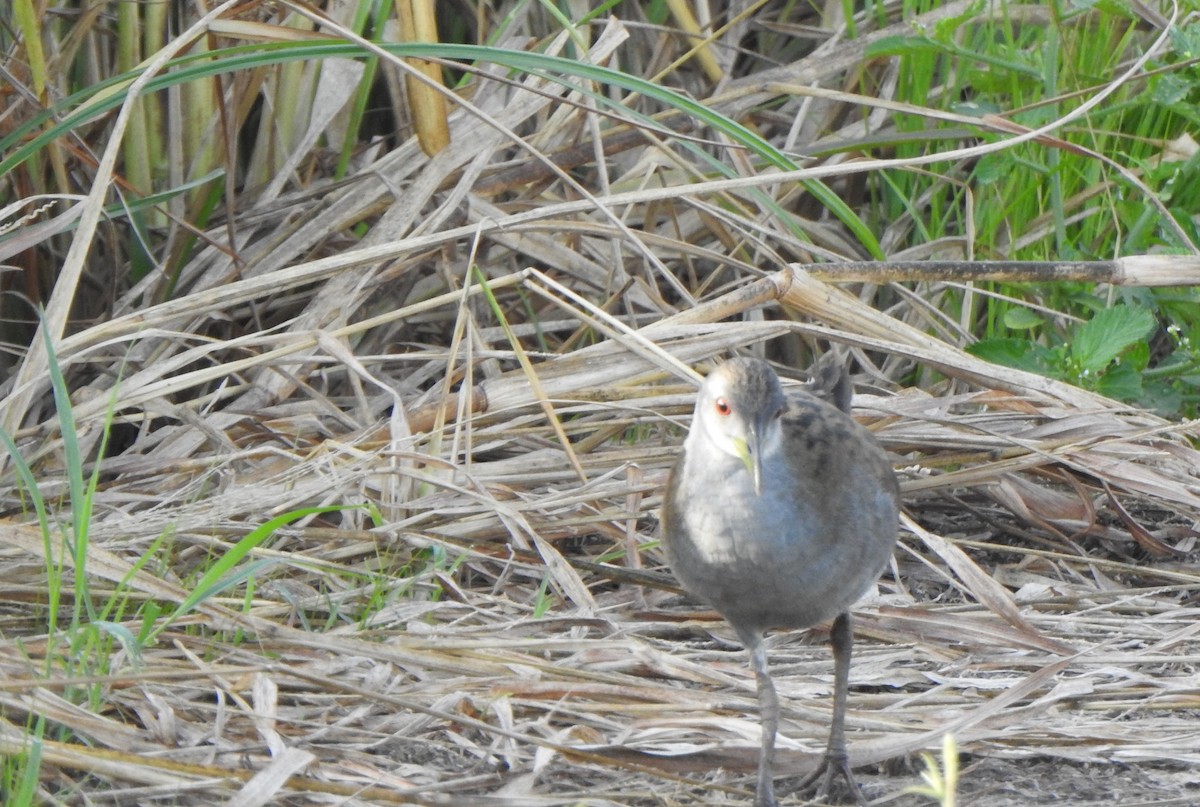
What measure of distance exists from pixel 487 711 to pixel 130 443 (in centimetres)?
167

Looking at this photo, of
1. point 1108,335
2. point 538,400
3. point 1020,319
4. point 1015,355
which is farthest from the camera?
point 1020,319

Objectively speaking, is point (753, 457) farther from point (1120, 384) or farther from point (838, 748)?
point (1120, 384)

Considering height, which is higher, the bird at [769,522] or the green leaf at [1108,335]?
the bird at [769,522]

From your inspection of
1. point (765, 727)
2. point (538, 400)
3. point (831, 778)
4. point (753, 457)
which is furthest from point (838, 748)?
point (538, 400)

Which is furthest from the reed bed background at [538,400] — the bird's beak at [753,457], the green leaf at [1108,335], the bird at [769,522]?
the bird's beak at [753,457]

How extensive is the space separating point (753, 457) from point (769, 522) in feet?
0.36

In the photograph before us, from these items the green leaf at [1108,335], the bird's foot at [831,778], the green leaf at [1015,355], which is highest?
the green leaf at [1108,335]

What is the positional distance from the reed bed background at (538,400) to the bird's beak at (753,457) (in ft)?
1.34

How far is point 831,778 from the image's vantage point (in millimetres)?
2568

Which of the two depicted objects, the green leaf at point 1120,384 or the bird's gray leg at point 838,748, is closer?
the bird's gray leg at point 838,748

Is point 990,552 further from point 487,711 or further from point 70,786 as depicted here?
point 70,786

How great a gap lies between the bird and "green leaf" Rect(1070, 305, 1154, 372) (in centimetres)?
110

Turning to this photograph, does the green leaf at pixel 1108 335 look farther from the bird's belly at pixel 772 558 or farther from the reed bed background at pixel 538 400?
the bird's belly at pixel 772 558

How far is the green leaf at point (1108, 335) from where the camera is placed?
3514 millimetres
